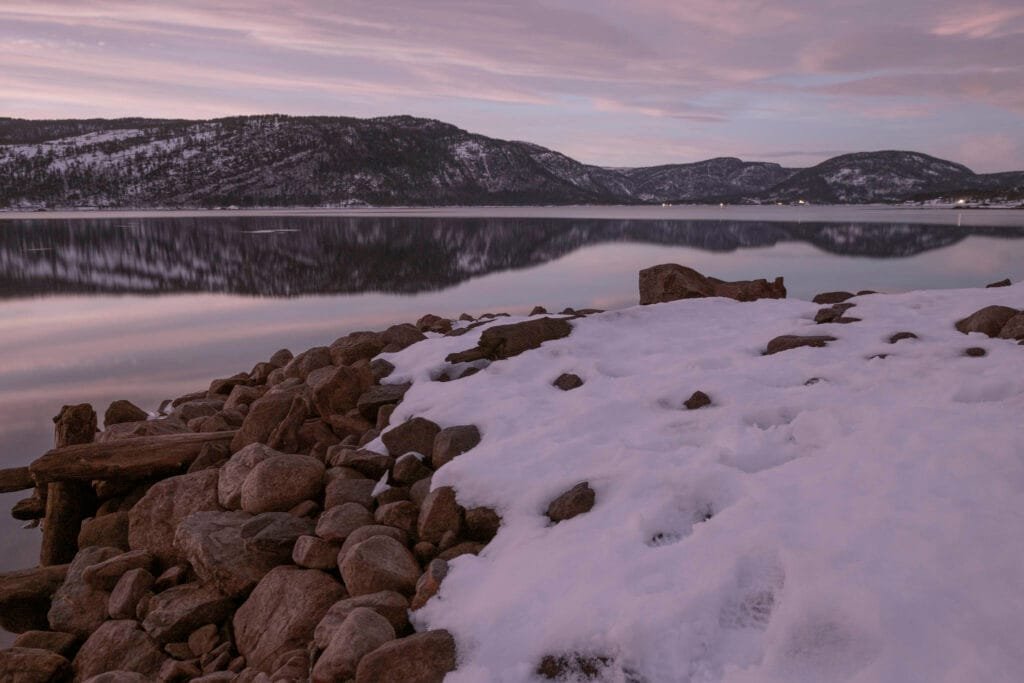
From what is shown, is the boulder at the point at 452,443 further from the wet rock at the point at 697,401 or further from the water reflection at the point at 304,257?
the water reflection at the point at 304,257

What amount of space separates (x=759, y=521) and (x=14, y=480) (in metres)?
11.9

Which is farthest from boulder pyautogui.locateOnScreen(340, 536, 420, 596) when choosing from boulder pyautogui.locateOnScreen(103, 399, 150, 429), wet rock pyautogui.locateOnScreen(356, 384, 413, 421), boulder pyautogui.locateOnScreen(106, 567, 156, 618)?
boulder pyautogui.locateOnScreen(103, 399, 150, 429)

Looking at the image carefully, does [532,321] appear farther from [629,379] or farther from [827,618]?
[827,618]

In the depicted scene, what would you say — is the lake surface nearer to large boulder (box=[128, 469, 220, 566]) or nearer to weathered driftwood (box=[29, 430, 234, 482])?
weathered driftwood (box=[29, 430, 234, 482])

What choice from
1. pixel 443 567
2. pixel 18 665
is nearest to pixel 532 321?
pixel 443 567

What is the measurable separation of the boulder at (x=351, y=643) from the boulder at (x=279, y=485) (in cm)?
281

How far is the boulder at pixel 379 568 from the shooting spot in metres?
5.93

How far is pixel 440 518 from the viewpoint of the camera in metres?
6.47

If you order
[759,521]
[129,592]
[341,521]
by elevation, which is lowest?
[129,592]

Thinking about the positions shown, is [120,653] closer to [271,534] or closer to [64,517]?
[271,534]

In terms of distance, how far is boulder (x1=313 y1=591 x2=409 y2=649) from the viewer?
543 centimetres

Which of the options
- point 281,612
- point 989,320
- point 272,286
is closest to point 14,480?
point 281,612

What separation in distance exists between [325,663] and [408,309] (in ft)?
85.6

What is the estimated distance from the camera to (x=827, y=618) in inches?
161
